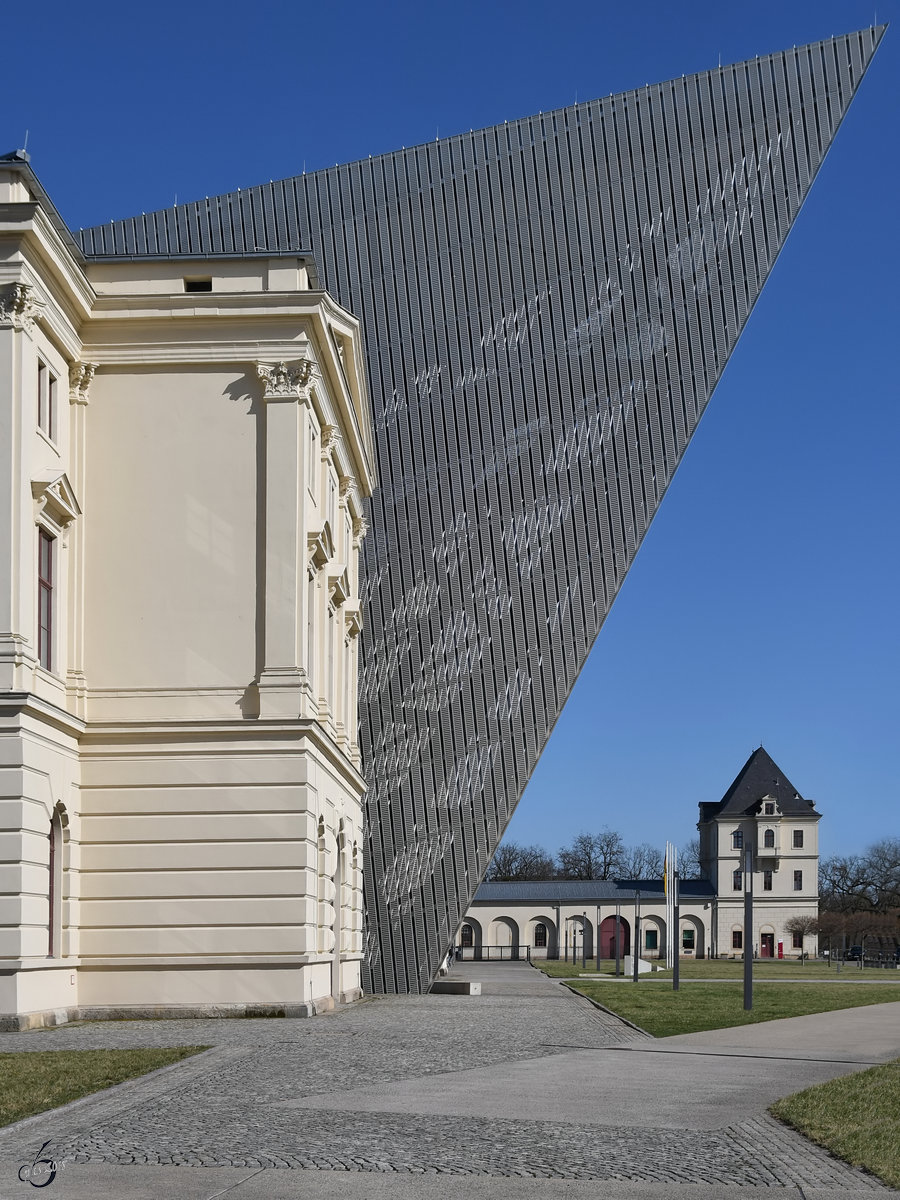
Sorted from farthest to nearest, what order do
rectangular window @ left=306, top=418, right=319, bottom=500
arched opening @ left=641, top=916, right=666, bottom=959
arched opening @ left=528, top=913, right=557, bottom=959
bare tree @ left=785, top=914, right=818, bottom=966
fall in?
bare tree @ left=785, top=914, right=818, bottom=966
arched opening @ left=641, top=916, right=666, bottom=959
arched opening @ left=528, top=913, right=557, bottom=959
rectangular window @ left=306, top=418, right=319, bottom=500

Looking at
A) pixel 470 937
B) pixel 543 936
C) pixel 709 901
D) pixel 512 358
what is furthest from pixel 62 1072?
pixel 709 901

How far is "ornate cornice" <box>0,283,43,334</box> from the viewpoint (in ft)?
68.7

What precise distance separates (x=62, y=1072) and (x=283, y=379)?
13.4 meters

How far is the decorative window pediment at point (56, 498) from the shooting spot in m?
21.7

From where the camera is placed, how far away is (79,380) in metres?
24.2

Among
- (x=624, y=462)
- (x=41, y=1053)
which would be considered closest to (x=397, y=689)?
(x=624, y=462)

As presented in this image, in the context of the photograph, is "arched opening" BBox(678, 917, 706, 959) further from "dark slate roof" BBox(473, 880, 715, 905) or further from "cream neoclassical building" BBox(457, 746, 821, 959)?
"dark slate roof" BBox(473, 880, 715, 905)

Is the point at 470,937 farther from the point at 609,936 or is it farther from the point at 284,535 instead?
the point at 284,535

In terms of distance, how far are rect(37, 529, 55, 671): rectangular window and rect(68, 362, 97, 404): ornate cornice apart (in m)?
2.51

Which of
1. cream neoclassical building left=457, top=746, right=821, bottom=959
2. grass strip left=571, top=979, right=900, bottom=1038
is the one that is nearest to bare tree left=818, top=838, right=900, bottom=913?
cream neoclassical building left=457, top=746, right=821, bottom=959

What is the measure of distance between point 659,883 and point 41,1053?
322 ft

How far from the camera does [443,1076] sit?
42.5 ft

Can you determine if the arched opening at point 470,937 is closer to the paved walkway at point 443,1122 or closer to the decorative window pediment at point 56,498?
the decorative window pediment at point 56,498

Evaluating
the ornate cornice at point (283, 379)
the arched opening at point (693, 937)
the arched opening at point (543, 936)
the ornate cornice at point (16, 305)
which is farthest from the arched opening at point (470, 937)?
the ornate cornice at point (16, 305)
